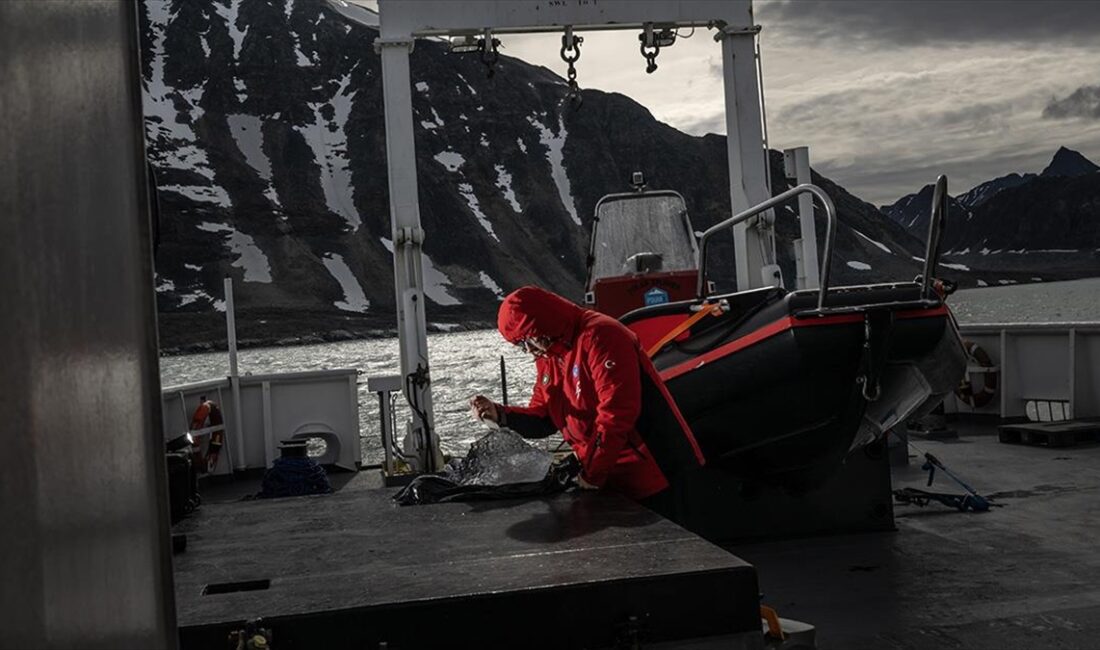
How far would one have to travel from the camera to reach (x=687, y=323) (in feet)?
18.9

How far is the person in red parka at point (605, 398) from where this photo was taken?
3857 millimetres

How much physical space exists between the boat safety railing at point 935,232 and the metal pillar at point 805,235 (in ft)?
11.7

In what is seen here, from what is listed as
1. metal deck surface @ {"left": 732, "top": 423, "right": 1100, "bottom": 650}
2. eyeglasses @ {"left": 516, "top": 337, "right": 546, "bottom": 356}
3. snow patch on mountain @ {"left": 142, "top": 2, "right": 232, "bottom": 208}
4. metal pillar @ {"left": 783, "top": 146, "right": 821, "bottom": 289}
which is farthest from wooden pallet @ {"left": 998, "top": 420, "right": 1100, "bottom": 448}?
snow patch on mountain @ {"left": 142, "top": 2, "right": 232, "bottom": 208}

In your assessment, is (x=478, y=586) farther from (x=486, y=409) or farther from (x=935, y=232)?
(x=935, y=232)

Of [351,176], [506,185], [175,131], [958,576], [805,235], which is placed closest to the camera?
[958,576]

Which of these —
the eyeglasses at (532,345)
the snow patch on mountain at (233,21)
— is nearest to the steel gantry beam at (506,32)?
the eyeglasses at (532,345)

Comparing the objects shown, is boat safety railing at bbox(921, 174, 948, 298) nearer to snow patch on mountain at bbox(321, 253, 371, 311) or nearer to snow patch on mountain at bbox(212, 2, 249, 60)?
snow patch on mountain at bbox(321, 253, 371, 311)

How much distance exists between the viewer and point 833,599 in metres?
4.94

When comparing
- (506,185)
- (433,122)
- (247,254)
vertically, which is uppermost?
(433,122)

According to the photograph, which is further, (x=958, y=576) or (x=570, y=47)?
(x=570, y=47)

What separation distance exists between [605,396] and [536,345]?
18.4 inches

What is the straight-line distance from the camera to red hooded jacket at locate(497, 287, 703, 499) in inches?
152

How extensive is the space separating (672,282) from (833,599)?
3365mm

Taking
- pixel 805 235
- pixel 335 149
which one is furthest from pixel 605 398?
pixel 335 149
